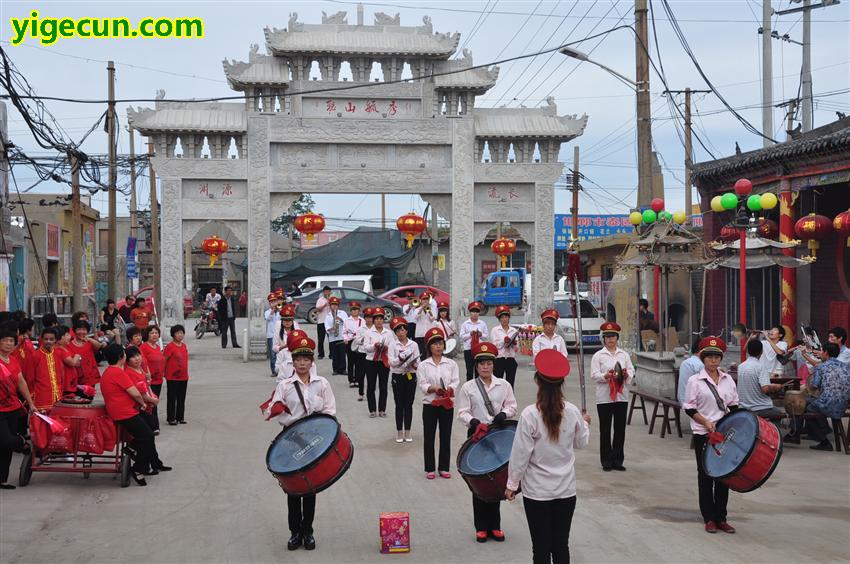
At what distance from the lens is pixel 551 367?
18.9 ft

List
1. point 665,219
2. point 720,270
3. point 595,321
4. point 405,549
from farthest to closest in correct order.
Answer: point 595,321 → point 720,270 → point 665,219 → point 405,549

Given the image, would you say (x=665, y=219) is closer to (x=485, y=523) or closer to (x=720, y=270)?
(x=720, y=270)

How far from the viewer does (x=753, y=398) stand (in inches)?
444

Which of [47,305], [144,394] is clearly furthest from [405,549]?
[47,305]

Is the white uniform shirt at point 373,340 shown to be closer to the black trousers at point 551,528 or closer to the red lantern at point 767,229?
the black trousers at point 551,528

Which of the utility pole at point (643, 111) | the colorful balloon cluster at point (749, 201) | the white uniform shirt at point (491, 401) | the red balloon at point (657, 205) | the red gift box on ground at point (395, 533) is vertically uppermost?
the utility pole at point (643, 111)

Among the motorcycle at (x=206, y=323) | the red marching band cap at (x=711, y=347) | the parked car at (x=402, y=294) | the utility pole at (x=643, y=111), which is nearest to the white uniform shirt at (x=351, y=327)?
the utility pole at (x=643, y=111)

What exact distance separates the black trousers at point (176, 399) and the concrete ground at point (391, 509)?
1.32 meters

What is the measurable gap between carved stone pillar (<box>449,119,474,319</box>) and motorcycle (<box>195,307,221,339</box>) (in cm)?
896

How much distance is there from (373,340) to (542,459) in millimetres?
8781

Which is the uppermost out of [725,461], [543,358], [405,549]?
[543,358]

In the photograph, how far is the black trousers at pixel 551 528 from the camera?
5.74m

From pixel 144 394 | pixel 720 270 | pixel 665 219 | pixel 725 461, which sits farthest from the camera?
pixel 720 270

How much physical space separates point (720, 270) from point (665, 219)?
5.64 metres
